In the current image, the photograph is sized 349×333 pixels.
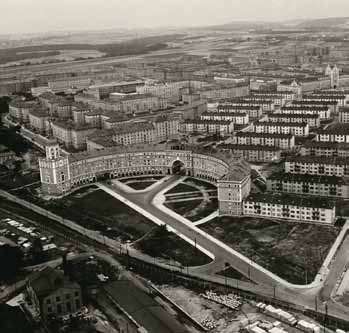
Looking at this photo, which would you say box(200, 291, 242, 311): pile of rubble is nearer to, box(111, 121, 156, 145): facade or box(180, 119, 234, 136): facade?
box(111, 121, 156, 145): facade

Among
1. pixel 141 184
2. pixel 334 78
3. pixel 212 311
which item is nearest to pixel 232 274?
pixel 212 311

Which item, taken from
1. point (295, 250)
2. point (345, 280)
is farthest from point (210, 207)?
point (345, 280)

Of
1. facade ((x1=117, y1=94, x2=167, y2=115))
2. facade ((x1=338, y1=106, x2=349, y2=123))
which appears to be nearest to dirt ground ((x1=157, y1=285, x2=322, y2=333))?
facade ((x1=338, y1=106, x2=349, y2=123))

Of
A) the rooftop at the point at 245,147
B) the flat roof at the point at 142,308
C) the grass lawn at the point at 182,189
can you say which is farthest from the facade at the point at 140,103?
the flat roof at the point at 142,308

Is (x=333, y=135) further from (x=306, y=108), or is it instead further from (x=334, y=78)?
(x=334, y=78)

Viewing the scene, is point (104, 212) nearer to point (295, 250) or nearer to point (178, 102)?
point (295, 250)

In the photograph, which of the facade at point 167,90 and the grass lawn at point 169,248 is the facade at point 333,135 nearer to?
the grass lawn at point 169,248
